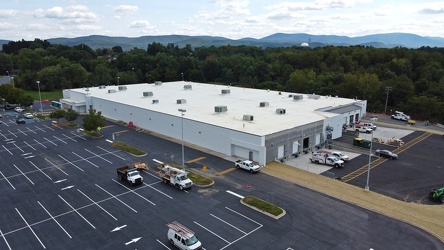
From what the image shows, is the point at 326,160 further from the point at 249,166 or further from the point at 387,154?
the point at 249,166

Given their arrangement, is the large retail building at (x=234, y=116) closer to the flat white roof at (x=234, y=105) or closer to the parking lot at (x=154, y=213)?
the flat white roof at (x=234, y=105)

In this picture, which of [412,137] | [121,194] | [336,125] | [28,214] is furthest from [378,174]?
[28,214]

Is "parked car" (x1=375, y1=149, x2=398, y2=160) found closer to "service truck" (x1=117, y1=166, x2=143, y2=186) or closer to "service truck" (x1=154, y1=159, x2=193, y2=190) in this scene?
"service truck" (x1=154, y1=159, x2=193, y2=190)

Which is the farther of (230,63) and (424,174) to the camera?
(230,63)

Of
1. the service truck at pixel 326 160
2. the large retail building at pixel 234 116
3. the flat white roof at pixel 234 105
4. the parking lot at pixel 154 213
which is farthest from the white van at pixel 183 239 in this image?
the service truck at pixel 326 160

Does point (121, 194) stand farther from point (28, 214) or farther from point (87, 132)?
point (87, 132)

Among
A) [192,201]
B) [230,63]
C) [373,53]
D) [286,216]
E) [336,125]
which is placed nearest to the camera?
[286,216]

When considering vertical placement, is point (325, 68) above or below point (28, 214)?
above
